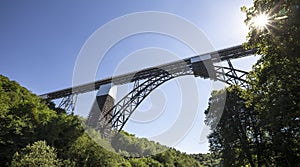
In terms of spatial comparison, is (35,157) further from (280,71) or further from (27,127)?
(280,71)

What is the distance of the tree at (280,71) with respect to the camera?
8.00 meters

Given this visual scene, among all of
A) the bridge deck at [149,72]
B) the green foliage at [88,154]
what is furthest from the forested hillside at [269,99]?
the green foliage at [88,154]

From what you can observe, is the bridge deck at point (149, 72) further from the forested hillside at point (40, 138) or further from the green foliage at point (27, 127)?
the green foliage at point (27, 127)

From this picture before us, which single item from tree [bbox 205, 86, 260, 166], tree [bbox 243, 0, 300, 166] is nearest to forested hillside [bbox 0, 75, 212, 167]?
tree [bbox 205, 86, 260, 166]

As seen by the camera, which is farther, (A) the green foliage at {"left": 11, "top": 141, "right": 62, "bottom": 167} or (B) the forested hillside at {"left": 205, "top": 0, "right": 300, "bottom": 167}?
(A) the green foliage at {"left": 11, "top": 141, "right": 62, "bottom": 167}

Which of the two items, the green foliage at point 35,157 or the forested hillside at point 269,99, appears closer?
the forested hillside at point 269,99

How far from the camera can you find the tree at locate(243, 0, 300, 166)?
8001 millimetres

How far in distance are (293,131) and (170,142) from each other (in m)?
9.56

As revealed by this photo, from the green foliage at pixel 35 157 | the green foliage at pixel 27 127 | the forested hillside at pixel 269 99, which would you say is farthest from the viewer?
the green foliage at pixel 27 127

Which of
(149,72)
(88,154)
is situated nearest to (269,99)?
(149,72)

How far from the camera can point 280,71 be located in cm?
985

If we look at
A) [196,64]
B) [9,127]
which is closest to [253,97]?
[196,64]

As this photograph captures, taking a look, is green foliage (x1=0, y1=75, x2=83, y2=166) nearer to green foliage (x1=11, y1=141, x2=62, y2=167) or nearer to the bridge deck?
green foliage (x1=11, y1=141, x2=62, y2=167)

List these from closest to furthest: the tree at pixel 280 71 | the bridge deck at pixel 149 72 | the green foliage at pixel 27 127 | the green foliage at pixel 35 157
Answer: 1. the tree at pixel 280 71
2. the green foliage at pixel 35 157
3. the green foliage at pixel 27 127
4. the bridge deck at pixel 149 72
